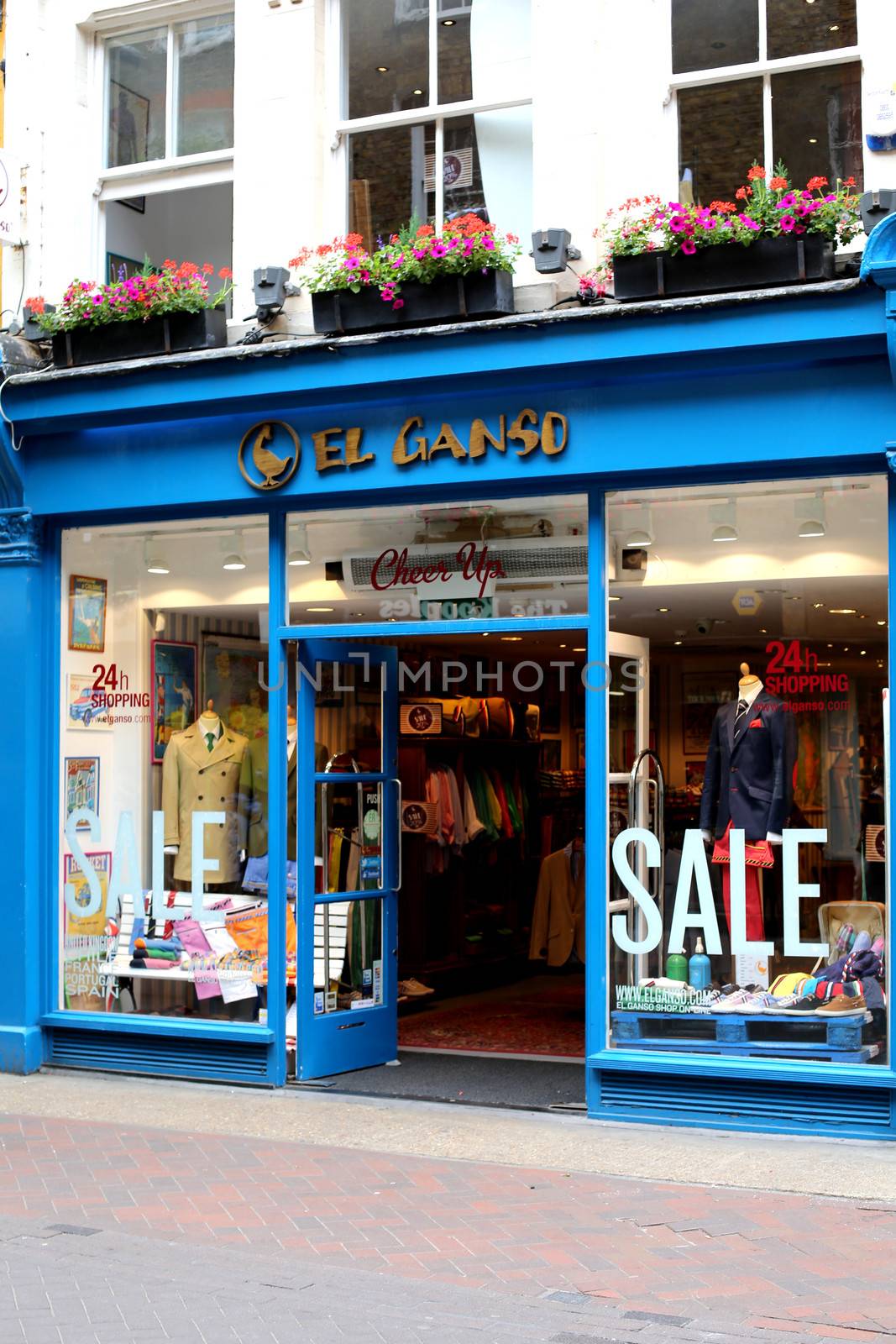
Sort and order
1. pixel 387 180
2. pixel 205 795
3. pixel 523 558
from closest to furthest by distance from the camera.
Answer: pixel 523 558 → pixel 387 180 → pixel 205 795

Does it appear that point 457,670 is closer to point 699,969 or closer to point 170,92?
point 699,969

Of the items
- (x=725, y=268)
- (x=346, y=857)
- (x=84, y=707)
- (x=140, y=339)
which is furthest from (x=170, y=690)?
(x=725, y=268)

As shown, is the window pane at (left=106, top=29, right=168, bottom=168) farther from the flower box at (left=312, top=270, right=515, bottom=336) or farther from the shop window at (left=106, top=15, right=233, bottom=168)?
the flower box at (left=312, top=270, right=515, bottom=336)

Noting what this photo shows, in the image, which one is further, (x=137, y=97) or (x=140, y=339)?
(x=137, y=97)

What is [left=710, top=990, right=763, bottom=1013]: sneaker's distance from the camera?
28.3 feet

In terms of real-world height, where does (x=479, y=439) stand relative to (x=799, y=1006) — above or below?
above

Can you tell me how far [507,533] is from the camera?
30.7ft

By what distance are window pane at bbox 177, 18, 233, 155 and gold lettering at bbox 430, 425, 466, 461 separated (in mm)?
2806

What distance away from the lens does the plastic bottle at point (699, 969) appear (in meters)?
8.75

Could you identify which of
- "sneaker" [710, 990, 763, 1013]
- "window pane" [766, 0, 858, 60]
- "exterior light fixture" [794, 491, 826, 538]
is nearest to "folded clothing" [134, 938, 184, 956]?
"sneaker" [710, 990, 763, 1013]

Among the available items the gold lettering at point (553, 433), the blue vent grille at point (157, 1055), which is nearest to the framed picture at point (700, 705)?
the gold lettering at point (553, 433)

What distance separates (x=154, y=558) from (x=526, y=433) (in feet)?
9.56

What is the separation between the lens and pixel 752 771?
884 cm

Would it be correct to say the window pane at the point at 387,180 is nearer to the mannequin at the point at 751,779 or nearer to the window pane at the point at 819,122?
the window pane at the point at 819,122
